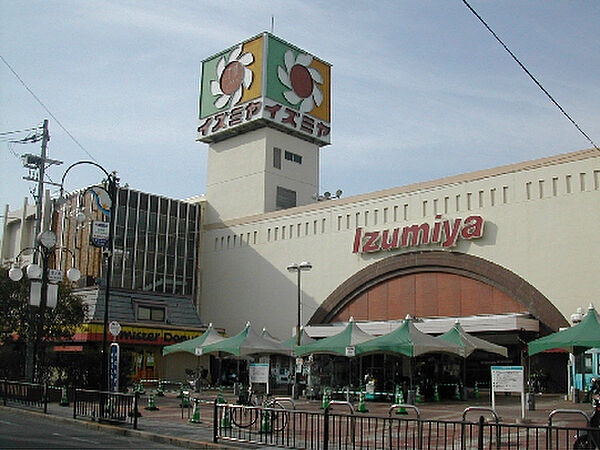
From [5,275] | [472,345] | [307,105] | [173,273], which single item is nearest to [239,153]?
[307,105]

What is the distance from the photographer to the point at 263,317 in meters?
48.4

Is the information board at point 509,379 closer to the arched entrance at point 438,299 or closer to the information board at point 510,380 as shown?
the information board at point 510,380

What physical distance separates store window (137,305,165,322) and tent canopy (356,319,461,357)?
21.9m

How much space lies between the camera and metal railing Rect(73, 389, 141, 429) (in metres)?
19.6

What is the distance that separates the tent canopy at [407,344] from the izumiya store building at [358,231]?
738 centimetres

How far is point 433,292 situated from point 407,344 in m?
12.5

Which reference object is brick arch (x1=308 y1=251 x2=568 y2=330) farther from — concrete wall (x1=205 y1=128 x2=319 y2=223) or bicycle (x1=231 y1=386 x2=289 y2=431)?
bicycle (x1=231 y1=386 x2=289 y2=431)

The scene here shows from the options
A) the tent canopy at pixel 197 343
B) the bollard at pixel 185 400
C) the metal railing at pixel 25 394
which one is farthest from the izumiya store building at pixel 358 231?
the metal railing at pixel 25 394

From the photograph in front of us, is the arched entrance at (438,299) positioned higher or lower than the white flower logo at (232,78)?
lower

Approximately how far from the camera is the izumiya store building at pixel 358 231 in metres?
34.1

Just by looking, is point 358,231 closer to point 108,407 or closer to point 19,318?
point 19,318

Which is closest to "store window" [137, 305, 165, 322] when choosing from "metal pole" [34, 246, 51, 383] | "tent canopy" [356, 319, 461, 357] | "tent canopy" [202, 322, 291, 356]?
"tent canopy" [202, 322, 291, 356]

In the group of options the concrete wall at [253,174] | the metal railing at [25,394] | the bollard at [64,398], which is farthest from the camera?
the concrete wall at [253,174]

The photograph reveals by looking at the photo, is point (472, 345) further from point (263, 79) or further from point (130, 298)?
point (263, 79)
